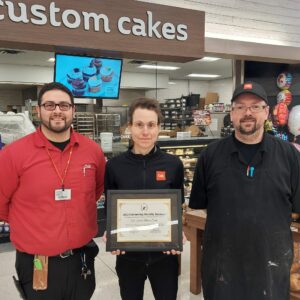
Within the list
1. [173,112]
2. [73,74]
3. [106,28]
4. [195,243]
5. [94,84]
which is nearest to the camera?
[195,243]

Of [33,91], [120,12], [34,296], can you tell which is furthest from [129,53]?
[33,91]

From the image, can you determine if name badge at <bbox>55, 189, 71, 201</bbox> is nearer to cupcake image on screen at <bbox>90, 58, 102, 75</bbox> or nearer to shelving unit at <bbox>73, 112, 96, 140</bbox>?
cupcake image on screen at <bbox>90, 58, 102, 75</bbox>

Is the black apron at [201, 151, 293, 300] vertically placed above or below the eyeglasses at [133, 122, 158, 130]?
below

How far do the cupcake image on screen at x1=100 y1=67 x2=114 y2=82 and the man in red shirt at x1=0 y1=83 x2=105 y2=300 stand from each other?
2648mm

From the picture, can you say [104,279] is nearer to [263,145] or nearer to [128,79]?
[263,145]

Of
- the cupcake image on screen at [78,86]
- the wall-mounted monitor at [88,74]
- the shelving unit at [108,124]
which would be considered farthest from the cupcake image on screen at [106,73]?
the shelving unit at [108,124]

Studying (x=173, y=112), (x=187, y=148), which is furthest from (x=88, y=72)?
(x=173, y=112)

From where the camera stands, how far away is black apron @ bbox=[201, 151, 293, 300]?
163cm

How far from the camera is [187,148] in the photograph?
17.9 feet

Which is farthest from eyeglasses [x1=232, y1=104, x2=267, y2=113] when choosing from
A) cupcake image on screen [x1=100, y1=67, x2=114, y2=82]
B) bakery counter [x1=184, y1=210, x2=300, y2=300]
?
cupcake image on screen [x1=100, y1=67, x2=114, y2=82]

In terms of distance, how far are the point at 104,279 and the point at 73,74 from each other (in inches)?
97.9

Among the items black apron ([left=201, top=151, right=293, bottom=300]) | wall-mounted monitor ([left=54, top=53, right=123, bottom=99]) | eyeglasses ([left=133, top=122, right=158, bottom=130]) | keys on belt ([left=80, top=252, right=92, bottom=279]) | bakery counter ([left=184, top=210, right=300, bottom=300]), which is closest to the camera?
black apron ([left=201, top=151, right=293, bottom=300])

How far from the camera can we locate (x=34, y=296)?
70.3 inches

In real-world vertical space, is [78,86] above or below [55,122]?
above
